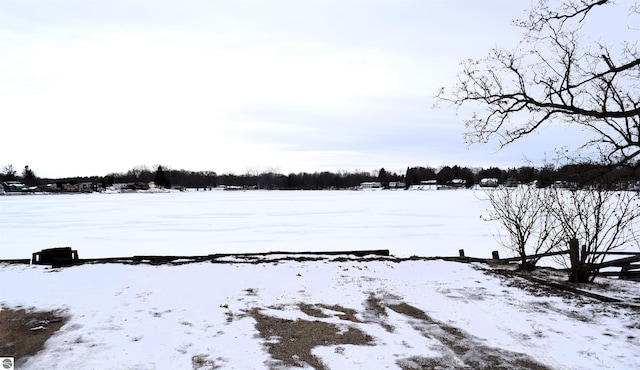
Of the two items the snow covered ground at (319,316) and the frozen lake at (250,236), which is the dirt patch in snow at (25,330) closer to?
the snow covered ground at (319,316)

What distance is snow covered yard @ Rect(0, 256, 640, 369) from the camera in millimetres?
4828

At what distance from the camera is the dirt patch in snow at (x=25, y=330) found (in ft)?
16.4

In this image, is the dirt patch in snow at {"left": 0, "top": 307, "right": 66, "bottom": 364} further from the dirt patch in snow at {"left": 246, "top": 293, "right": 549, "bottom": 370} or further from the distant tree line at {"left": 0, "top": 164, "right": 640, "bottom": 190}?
the distant tree line at {"left": 0, "top": 164, "right": 640, "bottom": 190}

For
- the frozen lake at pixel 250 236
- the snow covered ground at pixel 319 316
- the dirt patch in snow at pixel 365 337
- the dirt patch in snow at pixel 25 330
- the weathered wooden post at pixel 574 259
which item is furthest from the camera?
the frozen lake at pixel 250 236

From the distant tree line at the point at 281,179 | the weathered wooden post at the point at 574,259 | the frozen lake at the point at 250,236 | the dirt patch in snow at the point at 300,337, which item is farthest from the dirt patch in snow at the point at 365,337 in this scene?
the distant tree line at the point at 281,179

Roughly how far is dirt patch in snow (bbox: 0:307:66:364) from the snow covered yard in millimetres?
132

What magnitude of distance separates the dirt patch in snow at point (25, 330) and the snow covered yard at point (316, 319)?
5.2 inches

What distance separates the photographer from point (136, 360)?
4.76 m

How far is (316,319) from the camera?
6.18 meters

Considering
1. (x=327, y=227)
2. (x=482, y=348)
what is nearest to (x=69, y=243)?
(x=327, y=227)

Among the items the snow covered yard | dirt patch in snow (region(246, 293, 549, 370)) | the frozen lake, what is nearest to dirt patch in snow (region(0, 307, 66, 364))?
the snow covered yard

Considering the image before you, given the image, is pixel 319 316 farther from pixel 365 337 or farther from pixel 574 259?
pixel 574 259

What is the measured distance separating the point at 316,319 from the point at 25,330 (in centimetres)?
380

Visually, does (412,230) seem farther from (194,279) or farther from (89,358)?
(89,358)
